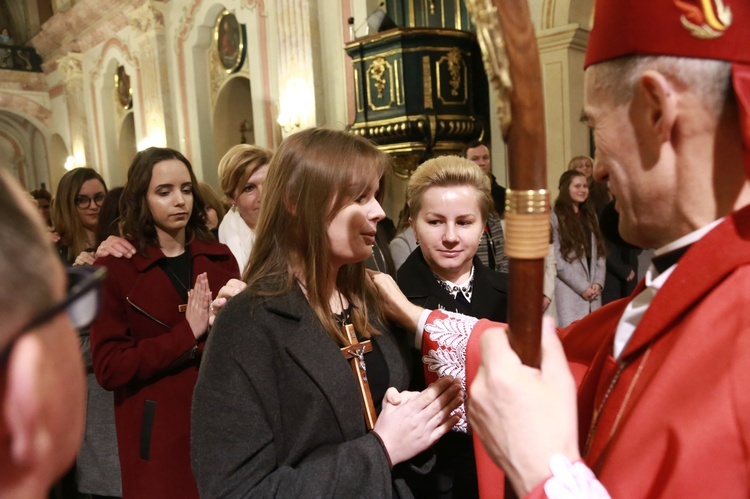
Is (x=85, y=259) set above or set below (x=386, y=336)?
above

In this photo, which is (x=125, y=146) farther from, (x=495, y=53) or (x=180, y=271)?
(x=495, y=53)

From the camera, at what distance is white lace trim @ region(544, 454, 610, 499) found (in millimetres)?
777

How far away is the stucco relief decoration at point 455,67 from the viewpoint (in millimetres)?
7020

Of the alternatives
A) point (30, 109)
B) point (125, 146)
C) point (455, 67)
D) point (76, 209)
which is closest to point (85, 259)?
point (76, 209)

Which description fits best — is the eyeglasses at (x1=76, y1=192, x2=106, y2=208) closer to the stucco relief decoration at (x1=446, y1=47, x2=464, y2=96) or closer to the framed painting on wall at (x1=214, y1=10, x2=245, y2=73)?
the stucco relief decoration at (x1=446, y1=47, x2=464, y2=96)

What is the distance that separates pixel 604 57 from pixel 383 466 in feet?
3.30

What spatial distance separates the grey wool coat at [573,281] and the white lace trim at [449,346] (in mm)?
2807

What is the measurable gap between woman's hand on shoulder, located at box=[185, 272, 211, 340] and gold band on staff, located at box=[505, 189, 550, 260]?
5.54ft

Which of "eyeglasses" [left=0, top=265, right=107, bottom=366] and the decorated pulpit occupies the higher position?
the decorated pulpit

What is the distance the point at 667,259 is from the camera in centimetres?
94

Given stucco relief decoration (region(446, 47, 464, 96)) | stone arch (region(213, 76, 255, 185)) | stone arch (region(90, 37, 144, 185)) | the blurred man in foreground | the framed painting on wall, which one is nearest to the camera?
the blurred man in foreground

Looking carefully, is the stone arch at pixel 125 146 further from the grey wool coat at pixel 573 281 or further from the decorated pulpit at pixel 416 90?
the grey wool coat at pixel 573 281

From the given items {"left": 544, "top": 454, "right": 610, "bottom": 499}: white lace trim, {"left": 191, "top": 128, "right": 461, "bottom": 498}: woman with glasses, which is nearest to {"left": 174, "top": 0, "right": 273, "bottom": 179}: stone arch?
{"left": 191, "top": 128, "right": 461, "bottom": 498}: woman with glasses

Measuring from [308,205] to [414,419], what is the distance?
619 millimetres
